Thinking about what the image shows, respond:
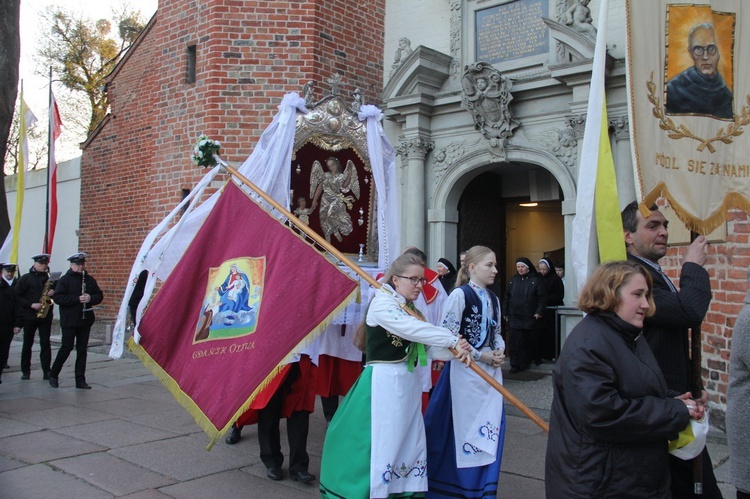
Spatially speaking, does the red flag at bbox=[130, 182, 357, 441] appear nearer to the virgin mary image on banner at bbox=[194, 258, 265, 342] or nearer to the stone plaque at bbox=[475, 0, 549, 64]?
the virgin mary image on banner at bbox=[194, 258, 265, 342]

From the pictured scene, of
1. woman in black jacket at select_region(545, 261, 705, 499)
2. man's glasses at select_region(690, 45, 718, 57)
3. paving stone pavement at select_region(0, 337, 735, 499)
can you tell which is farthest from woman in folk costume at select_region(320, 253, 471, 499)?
man's glasses at select_region(690, 45, 718, 57)

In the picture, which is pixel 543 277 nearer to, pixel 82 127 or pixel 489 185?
pixel 489 185

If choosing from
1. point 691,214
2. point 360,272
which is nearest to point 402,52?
point 360,272

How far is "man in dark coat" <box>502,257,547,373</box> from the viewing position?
929 centimetres

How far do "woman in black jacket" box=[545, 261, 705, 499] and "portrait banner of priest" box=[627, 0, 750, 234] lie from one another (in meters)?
0.63

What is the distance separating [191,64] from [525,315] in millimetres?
6383

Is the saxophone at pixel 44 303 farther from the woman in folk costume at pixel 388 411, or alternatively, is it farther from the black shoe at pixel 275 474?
the woman in folk costume at pixel 388 411

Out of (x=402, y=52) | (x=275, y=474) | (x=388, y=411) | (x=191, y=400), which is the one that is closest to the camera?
(x=388, y=411)

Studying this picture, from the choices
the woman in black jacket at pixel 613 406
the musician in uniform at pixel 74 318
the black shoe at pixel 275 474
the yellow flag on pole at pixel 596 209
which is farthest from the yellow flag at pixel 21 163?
the woman in black jacket at pixel 613 406

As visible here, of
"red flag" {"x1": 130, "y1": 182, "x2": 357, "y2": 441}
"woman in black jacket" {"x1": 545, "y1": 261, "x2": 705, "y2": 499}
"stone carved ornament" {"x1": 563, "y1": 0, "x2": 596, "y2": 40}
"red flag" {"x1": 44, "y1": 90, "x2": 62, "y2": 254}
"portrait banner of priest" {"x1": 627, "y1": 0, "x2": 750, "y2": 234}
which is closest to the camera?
"woman in black jacket" {"x1": 545, "y1": 261, "x2": 705, "y2": 499}

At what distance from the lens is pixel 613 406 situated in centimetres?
245

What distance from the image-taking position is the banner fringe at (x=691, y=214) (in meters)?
3.03

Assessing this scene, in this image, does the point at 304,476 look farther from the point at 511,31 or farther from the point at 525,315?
the point at 511,31

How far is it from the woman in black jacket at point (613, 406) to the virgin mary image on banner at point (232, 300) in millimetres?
2531
